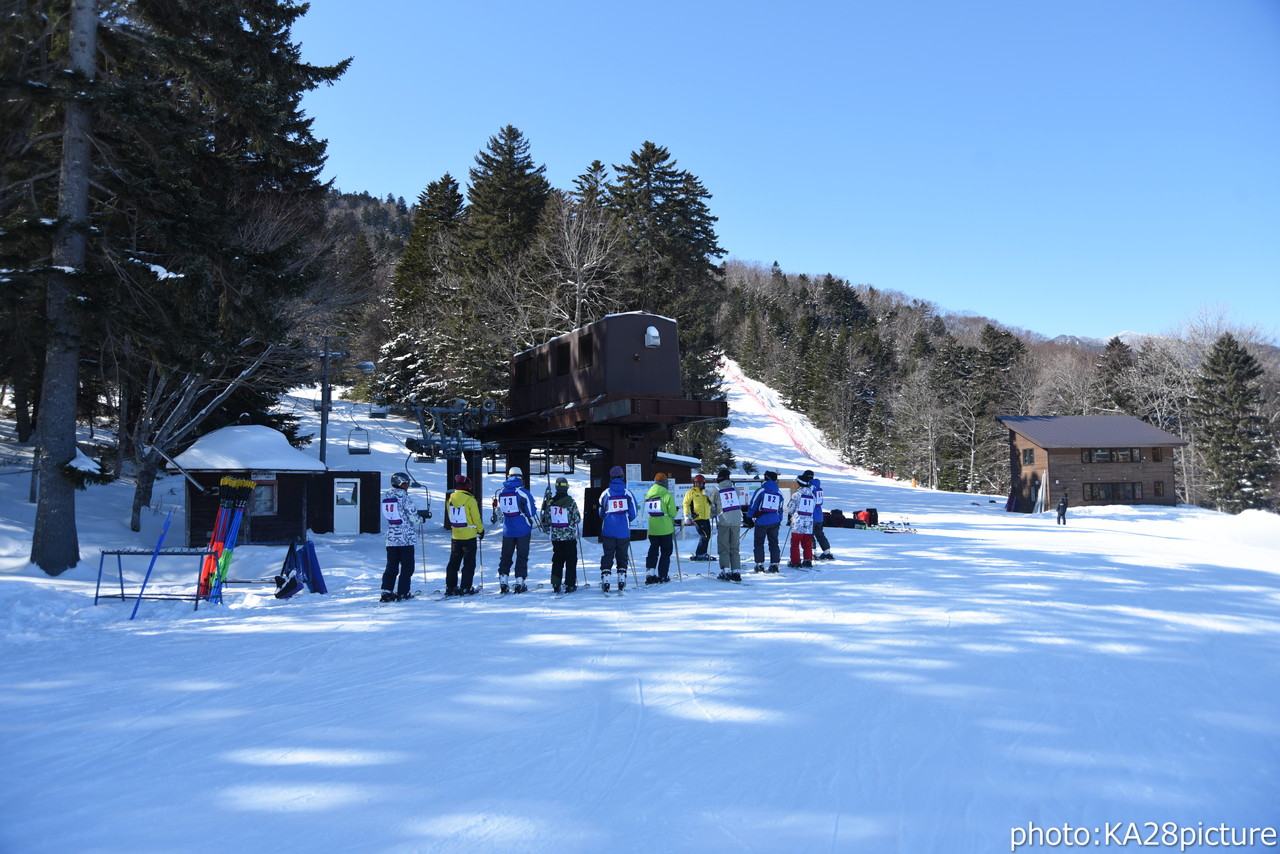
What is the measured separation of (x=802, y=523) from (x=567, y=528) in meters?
4.31

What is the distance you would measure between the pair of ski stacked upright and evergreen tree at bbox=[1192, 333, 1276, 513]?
182 feet

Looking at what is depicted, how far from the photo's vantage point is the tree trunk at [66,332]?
12.3 metres

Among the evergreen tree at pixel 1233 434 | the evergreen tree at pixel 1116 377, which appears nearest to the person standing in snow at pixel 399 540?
the evergreen tree at pixel 1233 434

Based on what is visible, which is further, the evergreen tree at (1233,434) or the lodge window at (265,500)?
the evergreen tree at (1233,434)

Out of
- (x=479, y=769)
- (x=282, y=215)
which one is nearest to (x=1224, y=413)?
(x=282, y=215)

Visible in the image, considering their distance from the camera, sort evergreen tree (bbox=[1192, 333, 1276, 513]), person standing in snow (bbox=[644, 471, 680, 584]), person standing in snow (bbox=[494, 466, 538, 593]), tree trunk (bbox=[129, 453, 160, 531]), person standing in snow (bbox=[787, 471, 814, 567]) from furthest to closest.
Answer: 1. evergreen tree (bbox=[1192, 333, 1276, 513])
2. tree trunk (bbox=[129, 453, 160, 531])
3. person standing in snow (bbox=[787, 471, 814, 567])
4. person standing in snow (bbox=[644, 471, 680, 584])
5. person standing in snow (bbox=[494, 466, 538, 593])

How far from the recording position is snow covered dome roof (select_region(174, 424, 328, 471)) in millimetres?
16438

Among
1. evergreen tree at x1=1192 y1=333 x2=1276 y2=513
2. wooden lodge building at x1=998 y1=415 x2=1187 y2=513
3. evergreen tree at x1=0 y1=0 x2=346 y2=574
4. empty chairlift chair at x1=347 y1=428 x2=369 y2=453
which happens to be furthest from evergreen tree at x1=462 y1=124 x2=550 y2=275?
evergreen tree at x1=1192 y1=333 x2=1276 y2=513

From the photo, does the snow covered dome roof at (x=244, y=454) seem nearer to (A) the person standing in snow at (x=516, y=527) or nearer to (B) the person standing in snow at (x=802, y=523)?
(A) the person standing in snow at (x=516, y=527)

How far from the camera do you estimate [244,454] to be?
16.8 m

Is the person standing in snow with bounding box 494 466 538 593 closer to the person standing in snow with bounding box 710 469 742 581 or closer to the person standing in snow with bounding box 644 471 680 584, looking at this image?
the person standing in snow with bounding box 644 471 680 584

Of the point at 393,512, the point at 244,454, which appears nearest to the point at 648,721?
the point at 393,512

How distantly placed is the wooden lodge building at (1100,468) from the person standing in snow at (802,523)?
1343 inches

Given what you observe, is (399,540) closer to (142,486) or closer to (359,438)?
(142,486)
